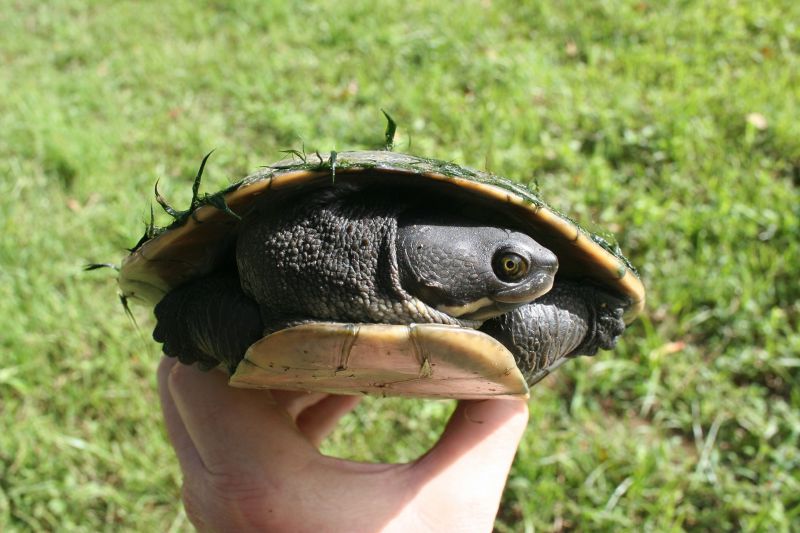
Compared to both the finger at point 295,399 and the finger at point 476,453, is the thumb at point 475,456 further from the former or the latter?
the finger at point 295,399

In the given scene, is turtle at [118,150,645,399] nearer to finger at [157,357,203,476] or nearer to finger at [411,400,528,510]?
finger at [411,400,528,510]

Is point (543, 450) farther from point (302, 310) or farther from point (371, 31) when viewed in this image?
point (371, 31)

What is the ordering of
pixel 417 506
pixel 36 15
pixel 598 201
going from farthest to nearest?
pixel 36 15
pixel 598 201
pixel 417 506

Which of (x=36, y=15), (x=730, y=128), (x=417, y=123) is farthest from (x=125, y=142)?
(x=730, y=128)

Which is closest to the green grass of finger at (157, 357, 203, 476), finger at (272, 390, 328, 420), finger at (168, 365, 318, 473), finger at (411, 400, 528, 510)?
finger at (272, 390, 328, 420)

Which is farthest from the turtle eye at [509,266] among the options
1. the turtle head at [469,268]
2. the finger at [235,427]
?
the finger at [235,427]
